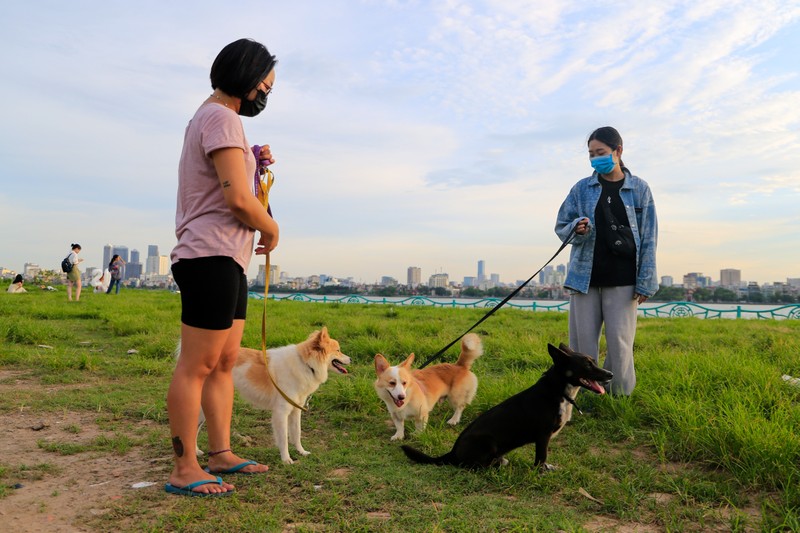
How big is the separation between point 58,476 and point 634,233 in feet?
13.4

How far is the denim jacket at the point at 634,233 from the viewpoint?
3858 mm

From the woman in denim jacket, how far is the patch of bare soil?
10.4 ft

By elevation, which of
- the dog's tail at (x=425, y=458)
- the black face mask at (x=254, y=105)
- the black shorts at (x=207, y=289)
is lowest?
the dog's tail at (x=425, y=458)

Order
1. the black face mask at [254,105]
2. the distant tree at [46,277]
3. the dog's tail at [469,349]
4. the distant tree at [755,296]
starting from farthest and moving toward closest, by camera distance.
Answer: the distant tree at [46,277] < the distant tree at [755,296] < the dog's tail at [469,349] < the black face mask at [254,105]

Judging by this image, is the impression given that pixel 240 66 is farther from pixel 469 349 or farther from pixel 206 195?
pixel 469 349

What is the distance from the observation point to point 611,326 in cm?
392

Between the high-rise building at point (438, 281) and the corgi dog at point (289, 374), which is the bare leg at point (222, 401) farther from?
the high-rise building at point (438, 281)

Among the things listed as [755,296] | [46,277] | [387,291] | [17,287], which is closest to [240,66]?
[17,287]

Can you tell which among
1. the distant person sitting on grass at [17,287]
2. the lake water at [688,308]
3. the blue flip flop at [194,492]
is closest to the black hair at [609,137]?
the blue flip flop at [194,492]

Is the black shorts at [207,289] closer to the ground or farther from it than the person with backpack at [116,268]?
closer to the ground

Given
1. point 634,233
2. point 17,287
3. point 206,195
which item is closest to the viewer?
point 206,195

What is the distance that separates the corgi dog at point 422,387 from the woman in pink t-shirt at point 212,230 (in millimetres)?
1576

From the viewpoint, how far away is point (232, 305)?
99.3 inches

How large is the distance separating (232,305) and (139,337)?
582 centimetres
